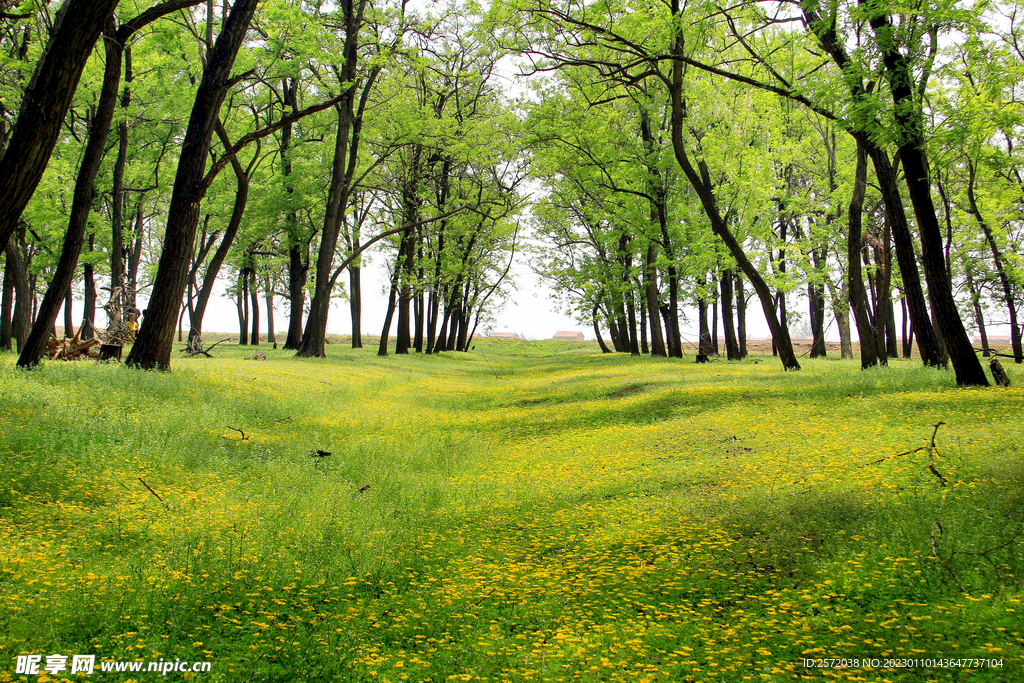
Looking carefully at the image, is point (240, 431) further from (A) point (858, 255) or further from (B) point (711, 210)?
(A) point (858, 255)

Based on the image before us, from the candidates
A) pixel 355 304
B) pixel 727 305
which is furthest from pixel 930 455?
pixel 355 304

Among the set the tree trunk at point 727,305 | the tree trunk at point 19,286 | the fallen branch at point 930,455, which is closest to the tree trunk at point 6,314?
the tree trunk at point 19,286

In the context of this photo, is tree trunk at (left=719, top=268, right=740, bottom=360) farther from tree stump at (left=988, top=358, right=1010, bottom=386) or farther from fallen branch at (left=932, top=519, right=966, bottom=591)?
fallen branch at (left=932, top=519, right=966, bottom=591)

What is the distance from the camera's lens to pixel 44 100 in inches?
294

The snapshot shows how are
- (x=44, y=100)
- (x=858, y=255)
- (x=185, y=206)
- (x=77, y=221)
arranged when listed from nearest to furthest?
(x=44, y=100)
(x=77, y=221)
(x=185, y=206)
(x=858, y=255)

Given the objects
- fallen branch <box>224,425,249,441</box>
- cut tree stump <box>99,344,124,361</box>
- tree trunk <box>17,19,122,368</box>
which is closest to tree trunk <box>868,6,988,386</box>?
fallen branch <box>224,425,249,441</box>

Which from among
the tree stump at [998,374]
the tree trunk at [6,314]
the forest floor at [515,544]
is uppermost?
the tree trunk at [6,314]

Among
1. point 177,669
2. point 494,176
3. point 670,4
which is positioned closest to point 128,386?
point 177,669

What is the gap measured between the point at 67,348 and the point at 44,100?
14.0 metres

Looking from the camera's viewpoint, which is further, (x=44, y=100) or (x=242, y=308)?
(x=242, y=308)

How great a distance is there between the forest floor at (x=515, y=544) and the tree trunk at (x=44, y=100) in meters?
3.33

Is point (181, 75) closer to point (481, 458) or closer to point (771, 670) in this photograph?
point (481, 458)

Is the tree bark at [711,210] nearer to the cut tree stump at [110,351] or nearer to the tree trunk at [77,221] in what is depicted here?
the tree trunk at [77,221]

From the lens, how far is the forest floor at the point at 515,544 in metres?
4.67
